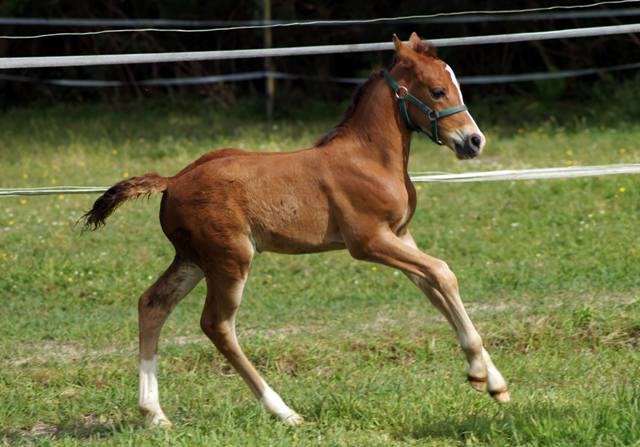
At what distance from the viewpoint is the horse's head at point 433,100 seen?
543 centimetres

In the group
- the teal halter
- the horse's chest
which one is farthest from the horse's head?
the horse's chest

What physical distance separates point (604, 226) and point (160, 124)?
844 cm

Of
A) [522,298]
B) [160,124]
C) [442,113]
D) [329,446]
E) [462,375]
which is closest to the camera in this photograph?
[329,446]

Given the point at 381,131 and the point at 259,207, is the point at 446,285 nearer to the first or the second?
the point at 381,131


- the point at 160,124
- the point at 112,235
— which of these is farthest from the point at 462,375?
the point at 160,124

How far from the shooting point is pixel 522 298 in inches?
327

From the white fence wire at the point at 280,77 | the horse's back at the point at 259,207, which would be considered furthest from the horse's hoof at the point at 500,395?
the white fence wire at the point at 280,77

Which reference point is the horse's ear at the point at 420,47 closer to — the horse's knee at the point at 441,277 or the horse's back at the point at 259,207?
the horse's back at the point at 259,207

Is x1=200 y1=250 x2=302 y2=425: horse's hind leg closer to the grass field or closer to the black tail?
the grass field

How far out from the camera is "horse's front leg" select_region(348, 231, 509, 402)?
207 inches

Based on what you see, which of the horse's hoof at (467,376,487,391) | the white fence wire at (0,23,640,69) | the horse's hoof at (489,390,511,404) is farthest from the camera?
the white fence wire at (0,23,640,69)

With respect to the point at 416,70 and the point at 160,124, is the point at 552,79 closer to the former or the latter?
the point at 160,124

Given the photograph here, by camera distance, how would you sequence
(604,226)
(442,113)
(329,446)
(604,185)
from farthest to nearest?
(604,185)
(604,226)
(442,113)
(329,446)

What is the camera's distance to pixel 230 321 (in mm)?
5570
